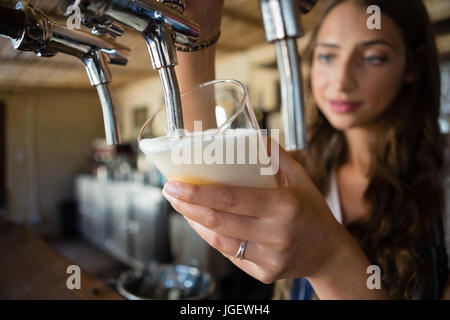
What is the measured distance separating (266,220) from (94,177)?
276 inches

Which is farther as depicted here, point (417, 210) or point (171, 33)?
point (417, 210)

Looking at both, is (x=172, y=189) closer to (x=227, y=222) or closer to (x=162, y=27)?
(x=227, y=222)

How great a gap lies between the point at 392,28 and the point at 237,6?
0.73 meters

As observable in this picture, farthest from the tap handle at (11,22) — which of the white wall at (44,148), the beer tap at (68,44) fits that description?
the white wall at (44,148)

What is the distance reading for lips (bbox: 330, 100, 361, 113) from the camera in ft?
3.39

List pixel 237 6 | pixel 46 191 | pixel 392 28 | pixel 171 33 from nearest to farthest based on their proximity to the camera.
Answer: pixel 171 33 < pixel 237 6 < pixel 392 28 < pixel 46 191

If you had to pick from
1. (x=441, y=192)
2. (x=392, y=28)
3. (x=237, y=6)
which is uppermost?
(x=392, y=28)

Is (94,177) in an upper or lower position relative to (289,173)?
lower

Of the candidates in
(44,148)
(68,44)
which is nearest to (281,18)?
(68,44)

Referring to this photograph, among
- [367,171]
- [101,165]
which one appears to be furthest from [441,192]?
[101,165]

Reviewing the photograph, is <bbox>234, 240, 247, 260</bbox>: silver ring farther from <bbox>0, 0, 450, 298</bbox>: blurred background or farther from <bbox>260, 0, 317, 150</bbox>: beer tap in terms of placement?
<bbox>0, 0, 450, 298</bbox>: blurred background

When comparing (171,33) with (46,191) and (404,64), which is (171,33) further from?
(46,191)

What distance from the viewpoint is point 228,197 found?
415 millimetres

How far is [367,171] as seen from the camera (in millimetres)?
1271
